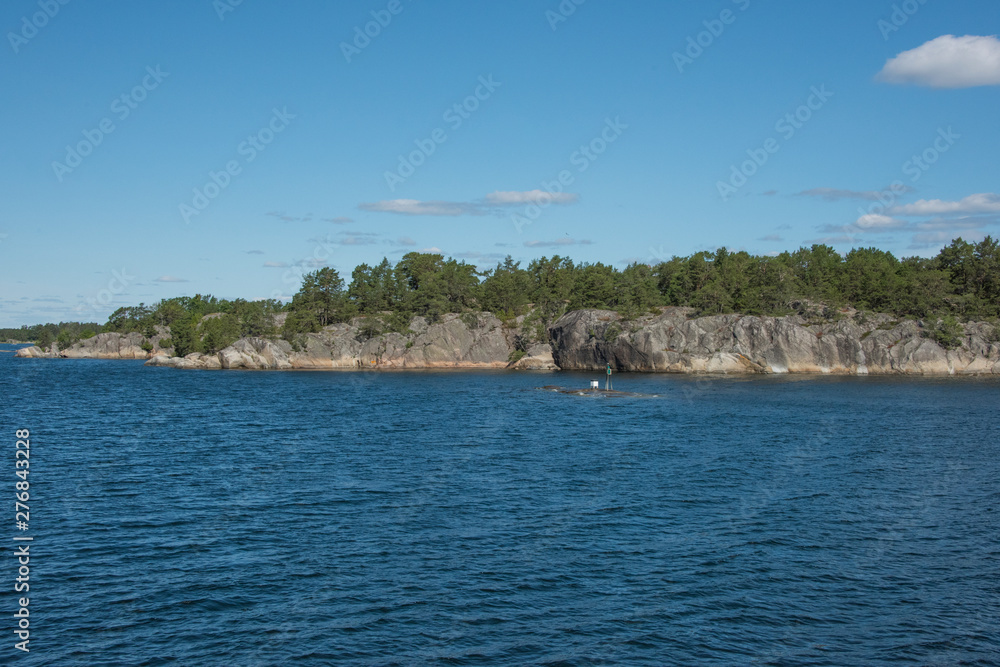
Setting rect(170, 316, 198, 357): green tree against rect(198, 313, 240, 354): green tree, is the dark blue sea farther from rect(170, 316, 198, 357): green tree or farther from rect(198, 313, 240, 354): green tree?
rect(170, 316, 198, 357): green tree

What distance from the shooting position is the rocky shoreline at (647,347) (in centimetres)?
11788

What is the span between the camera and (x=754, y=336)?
405 feet

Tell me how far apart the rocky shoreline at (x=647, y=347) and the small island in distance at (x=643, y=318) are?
0.77 feet

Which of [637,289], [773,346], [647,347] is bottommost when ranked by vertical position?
[647,347]

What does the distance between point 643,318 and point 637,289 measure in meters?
12.2

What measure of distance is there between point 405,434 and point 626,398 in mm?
35929

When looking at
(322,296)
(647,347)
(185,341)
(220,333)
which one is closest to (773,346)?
(647,347)

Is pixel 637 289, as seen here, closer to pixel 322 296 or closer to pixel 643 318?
pixel 643 318

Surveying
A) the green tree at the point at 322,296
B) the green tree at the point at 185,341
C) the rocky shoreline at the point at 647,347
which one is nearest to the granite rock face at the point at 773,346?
the rocky shoreline at the point at 647,347

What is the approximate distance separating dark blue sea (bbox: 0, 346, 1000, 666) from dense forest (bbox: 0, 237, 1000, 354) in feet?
251

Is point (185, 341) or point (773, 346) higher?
point (185, 341)

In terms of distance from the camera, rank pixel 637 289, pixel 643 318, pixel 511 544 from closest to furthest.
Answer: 1. pixel 511 544
2. pixel 643 318
3. pixel 637 289

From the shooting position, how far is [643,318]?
13375 centimetres

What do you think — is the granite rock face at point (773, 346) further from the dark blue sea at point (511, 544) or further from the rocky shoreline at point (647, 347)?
the dark blue sea at point (511, 544)
